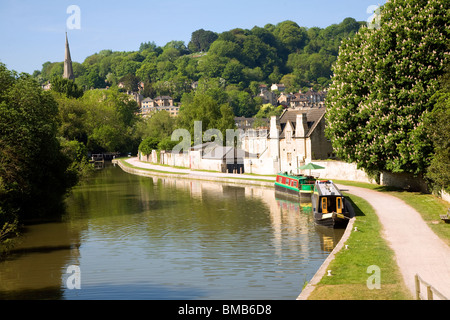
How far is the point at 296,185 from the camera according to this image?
45.2 meters

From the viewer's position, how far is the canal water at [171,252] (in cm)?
2016

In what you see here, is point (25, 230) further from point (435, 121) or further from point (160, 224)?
point (435, 121)

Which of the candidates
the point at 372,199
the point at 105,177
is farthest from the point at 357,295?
the point at 105,177

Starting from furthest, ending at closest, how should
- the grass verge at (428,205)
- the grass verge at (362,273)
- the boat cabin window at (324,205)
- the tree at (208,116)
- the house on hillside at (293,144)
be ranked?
the tree at (208,116) < the house on hillside at (293,144) < the boat cabin window at (324,205) < the grass verge at (428,205) < the grass verge at (362,273)

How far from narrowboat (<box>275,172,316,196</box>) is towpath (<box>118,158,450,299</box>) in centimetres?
882

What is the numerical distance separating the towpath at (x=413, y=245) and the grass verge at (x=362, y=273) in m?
0.38

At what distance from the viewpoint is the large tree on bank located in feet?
115

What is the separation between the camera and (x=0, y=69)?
36.2 meters

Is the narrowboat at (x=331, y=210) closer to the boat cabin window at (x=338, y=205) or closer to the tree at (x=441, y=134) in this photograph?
the boat cabin window at (x=338, y=205)

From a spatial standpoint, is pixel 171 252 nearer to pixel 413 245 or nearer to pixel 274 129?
pixel 413 245

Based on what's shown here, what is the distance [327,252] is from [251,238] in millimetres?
5328

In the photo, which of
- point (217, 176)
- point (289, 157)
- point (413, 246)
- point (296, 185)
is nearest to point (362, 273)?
point (413, 246)

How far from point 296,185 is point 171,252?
68.8 feet

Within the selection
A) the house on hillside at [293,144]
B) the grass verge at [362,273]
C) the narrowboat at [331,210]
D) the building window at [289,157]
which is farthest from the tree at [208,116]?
the grass verge at [362,273]
